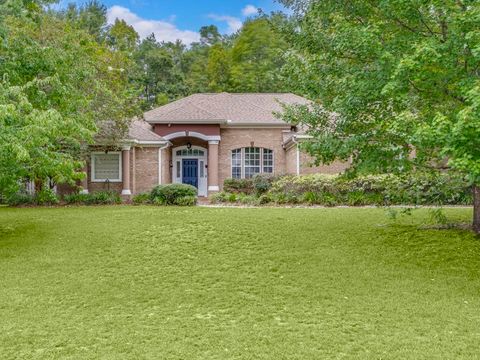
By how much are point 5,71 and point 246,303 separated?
7.57 meters

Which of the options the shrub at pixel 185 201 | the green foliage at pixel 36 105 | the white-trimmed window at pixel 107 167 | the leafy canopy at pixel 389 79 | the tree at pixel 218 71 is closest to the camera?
the leafy canopy at pixel 389 79

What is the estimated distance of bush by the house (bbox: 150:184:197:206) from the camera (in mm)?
16625

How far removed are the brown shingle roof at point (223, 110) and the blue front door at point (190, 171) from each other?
2.62 m

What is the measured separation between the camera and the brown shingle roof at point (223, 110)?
22031 millimetres

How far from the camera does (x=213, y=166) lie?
22.2 metres

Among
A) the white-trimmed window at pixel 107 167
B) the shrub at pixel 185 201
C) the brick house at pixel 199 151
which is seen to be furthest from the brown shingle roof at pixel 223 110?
the shrub at pixel 185 201

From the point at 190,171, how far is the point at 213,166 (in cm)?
191

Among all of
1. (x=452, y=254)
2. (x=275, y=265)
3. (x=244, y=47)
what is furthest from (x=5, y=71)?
(x=244, y=47)

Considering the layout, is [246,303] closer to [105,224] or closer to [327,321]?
[327,321]

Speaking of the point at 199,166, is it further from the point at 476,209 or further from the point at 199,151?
the point at 476,209

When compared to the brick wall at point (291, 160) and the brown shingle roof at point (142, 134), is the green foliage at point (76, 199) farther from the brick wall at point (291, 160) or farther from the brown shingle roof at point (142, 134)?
the brick wall at point (291, 160)

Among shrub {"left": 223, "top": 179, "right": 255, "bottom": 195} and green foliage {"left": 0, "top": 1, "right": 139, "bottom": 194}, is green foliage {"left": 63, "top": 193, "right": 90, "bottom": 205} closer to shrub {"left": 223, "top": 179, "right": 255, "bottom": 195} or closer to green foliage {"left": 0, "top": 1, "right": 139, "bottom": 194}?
shrub {"left": 223, "top": 179, "right": 255, "bottom": 195}

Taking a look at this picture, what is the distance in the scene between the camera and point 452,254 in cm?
844

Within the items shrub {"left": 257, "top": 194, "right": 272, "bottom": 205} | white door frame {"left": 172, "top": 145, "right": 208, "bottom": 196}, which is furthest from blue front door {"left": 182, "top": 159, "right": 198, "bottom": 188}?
shrub {"left": 257, "top": 194, "right": 272, "bottom": 205}
